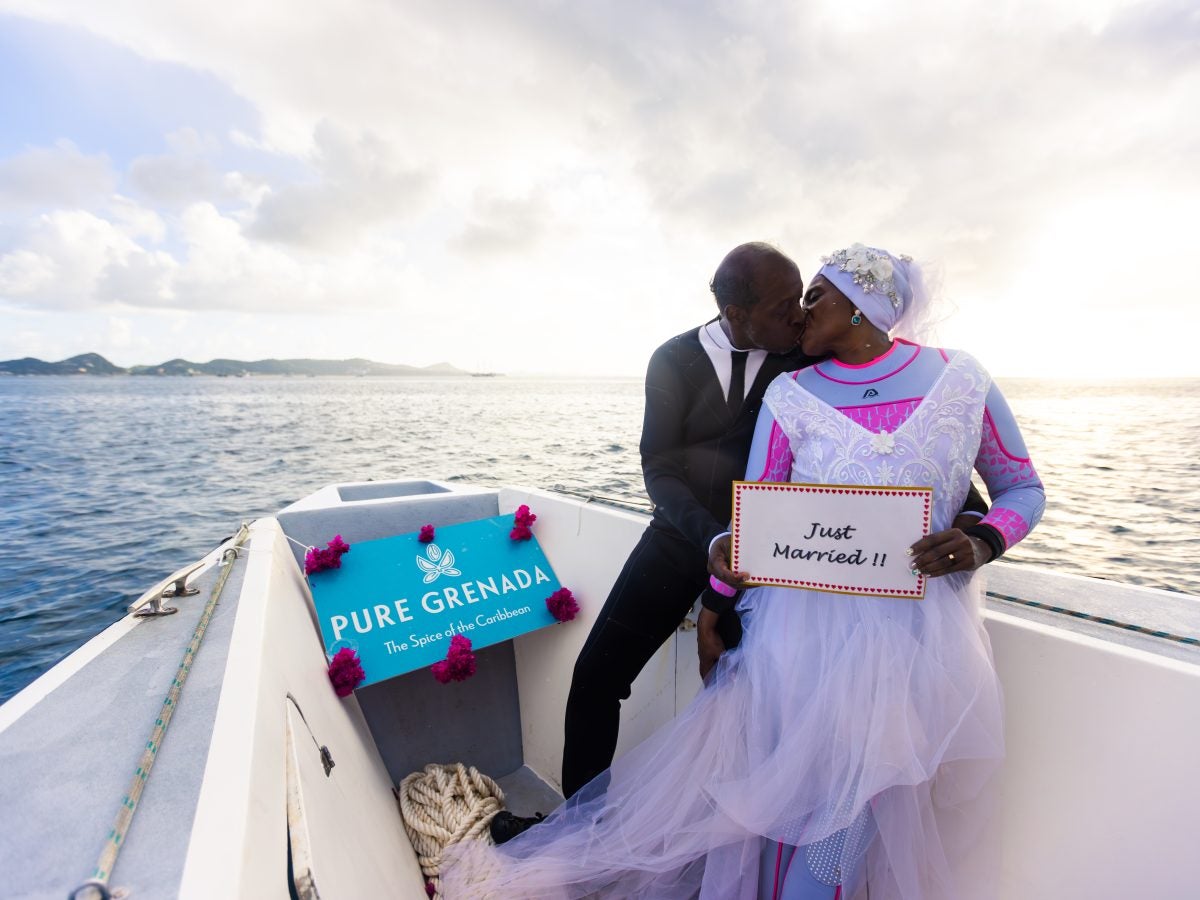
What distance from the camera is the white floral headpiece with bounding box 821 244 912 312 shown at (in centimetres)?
124

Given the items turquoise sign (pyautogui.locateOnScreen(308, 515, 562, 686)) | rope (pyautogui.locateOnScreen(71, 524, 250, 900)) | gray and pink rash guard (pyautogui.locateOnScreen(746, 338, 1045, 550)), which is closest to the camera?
rope (pyautogui.locateOnScreen(71, 524, 250, 900))

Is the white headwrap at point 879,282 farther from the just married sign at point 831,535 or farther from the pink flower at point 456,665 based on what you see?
the pink flower at point 456,665

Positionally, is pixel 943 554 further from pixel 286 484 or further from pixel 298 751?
pixel 286 484

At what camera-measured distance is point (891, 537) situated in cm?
114

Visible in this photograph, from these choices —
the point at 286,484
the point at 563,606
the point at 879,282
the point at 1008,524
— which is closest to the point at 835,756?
the point at 1008,524

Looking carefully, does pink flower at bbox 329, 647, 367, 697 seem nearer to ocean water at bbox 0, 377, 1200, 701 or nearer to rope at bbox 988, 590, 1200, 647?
ocean water at bbox 0, 377, 1200, 701

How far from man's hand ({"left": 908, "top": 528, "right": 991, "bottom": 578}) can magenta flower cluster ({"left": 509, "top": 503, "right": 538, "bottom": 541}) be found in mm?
1851

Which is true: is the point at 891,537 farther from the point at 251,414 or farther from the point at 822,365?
the point at 251,414

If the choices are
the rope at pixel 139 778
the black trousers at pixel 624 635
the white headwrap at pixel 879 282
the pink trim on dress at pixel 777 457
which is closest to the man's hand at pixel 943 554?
the pink trim on dress at pixel 777 457

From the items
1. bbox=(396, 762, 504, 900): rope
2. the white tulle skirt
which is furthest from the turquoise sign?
the white tulle skirt

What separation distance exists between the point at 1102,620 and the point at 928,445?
65 centimetres

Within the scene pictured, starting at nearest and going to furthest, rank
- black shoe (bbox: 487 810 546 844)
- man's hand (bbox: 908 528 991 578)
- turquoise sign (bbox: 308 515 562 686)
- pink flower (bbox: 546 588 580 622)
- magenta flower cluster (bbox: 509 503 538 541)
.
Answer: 1. man's hand (bbox: 908 528 991 578)
2. black shoe (bbox: 487 810 546 844)
3. turquoise sign (bbox: 308 515 562 686)
4. pink flower (bbox: 546 588 580 622)
5. magenta flower cluster (bbox: 509 503 538 541)

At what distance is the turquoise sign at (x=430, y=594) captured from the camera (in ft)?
7.41

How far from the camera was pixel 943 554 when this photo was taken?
111 cm
